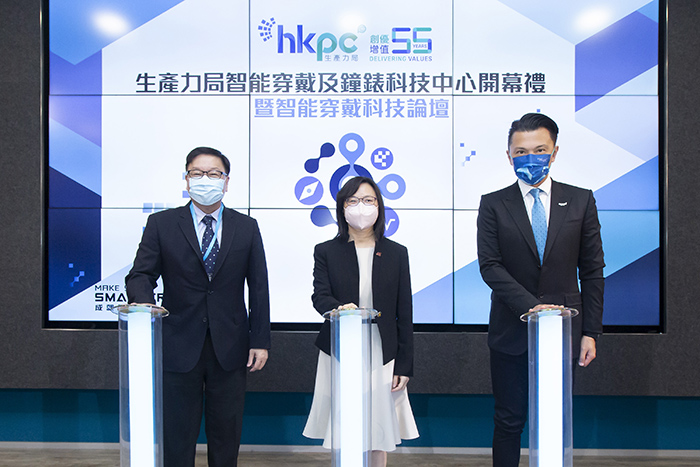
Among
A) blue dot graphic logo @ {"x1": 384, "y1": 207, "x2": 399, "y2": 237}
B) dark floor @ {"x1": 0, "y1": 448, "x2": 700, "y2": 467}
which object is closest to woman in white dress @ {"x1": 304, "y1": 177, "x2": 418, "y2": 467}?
blue dot graphic logo @ {"x1": 384, "y1": 207, "x2": 399, "y2": 237}

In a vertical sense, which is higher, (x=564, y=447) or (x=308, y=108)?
(x=308, y=108)

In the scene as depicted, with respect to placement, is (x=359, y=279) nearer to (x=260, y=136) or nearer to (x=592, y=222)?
(x=592, y=222)

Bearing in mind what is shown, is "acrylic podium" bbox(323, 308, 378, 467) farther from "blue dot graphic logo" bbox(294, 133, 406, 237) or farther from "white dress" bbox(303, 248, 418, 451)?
"blue dot graphic logo" bbox(294, 133, 406, 237)

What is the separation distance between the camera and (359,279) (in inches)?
97.6

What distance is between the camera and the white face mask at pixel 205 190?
2.41 meters

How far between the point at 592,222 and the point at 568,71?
1.45 meters

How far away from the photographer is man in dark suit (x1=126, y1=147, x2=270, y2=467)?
2330 millimetres

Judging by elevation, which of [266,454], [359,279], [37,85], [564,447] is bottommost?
[266,454]

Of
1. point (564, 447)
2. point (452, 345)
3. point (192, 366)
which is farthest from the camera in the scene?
point (452, 345)

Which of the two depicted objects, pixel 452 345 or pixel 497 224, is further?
pixel 452 345

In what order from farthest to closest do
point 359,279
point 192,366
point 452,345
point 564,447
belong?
1. point 452,345
2. point 359,279
3. point 192,366
4. point 564,447

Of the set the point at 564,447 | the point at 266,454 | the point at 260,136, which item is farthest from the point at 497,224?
the point at 266,454

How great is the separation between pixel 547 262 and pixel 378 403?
0.96 m

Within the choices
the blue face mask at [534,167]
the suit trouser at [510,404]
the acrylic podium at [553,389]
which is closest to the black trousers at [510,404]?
the suit trouser at [510,404]
